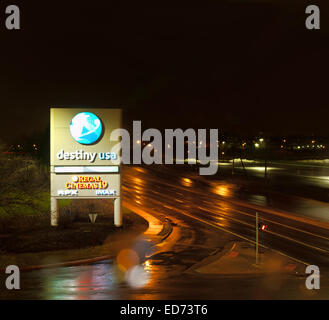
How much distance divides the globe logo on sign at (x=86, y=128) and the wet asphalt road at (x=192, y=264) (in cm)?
641

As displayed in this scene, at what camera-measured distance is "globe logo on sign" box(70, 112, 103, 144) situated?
22.3 m

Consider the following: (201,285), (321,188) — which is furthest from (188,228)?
(321,188)

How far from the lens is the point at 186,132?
131 metres

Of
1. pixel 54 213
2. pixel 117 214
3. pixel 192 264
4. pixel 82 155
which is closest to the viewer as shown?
pixel 192 264

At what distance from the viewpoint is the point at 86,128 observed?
22422mm

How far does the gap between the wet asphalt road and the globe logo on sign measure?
641 centimetres

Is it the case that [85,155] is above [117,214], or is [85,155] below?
above

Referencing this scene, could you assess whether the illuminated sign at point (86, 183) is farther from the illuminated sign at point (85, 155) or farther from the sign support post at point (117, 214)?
the sign support post at point (117, 214)

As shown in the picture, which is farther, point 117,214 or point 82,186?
point 117,214

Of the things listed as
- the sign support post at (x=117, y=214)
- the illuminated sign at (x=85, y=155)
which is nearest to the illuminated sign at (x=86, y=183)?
the illuminated sign at (x=85, y=155)

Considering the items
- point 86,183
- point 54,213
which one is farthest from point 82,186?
point 54,213

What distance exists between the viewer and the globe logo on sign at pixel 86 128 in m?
22.3

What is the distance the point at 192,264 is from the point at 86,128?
1039 centimetres

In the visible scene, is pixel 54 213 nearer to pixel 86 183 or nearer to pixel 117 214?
pixel 86 183
